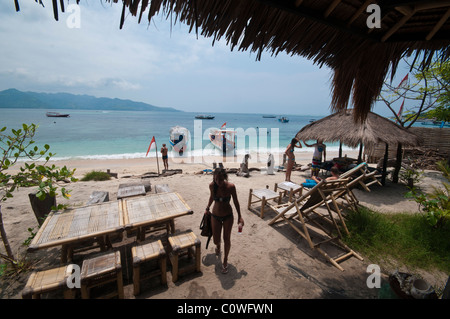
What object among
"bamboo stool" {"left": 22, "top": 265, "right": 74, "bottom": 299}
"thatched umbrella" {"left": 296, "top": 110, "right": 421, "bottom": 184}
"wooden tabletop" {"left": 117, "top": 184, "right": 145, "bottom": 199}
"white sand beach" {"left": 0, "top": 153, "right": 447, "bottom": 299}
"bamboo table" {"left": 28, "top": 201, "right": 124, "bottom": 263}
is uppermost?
"thatched umbrella" {"left": 296, "top": 110, "right": 421, "bottom": 184}

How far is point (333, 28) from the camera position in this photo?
2.03 meters

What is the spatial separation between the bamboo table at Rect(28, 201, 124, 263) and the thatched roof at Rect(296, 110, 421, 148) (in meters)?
6.88

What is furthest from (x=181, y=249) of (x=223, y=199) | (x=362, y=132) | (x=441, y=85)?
(x=441, y=85)

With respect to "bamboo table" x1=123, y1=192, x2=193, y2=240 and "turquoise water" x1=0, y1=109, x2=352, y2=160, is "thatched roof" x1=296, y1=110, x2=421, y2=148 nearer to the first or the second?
"bamboo table" x1=123, y1=192, x2=193, y2=240

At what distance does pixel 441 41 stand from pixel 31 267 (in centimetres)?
633

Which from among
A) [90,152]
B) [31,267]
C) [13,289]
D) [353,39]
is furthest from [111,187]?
[90,152]

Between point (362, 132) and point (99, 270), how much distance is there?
810cm

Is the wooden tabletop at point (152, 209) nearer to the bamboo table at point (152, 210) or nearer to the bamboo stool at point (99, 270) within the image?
the bamboo table at point (152, 210)

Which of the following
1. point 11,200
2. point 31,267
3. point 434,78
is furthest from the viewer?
point 434,78

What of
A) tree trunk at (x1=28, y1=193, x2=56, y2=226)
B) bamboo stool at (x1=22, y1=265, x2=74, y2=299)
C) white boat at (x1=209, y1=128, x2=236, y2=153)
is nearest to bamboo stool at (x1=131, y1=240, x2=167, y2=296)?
bamboo stool at (x1=22, y1=265, x2=74, y2=299)

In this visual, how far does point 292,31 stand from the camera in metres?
2.07

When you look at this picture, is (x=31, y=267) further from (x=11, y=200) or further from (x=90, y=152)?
(x=90, y=152)

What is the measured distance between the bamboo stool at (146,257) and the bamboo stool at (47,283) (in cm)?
66

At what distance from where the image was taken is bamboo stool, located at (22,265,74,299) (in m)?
1.92
